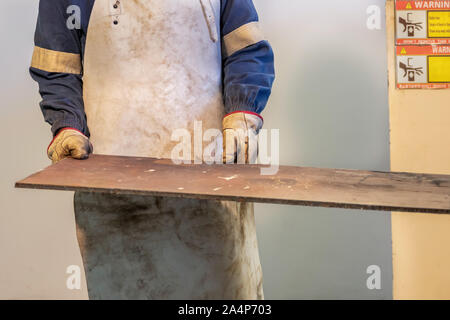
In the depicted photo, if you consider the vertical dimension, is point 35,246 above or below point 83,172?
below

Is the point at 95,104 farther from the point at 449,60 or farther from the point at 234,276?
the point at 449,60

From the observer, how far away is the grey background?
1.64m

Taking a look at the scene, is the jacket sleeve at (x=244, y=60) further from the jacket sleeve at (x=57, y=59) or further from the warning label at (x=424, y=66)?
the warning label at (x=424, y=66)

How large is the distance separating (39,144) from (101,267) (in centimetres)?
74

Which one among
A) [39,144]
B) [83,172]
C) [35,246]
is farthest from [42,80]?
[35,246]

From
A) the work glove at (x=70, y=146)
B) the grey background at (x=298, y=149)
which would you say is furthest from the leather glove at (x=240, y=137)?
the grey background at (x=298, y=149)

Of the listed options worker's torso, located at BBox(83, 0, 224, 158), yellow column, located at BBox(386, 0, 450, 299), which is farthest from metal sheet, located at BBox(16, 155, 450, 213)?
yellow column, located at BBox(386, 0, 450, 299)

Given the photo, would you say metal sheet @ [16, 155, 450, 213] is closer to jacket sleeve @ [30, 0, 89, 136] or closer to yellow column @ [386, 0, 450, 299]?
jacket sleeve @ [30, 0, 89, 136]

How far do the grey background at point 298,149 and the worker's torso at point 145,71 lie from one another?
0.55 meters

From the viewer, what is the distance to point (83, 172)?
0.96 metres

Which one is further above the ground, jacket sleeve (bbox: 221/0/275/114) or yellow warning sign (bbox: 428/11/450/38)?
yellow warning sign (bbox: 428/11/450/38)

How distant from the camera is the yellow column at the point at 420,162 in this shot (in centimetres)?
158

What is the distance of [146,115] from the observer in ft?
3.80

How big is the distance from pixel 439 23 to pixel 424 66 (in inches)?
5.1
